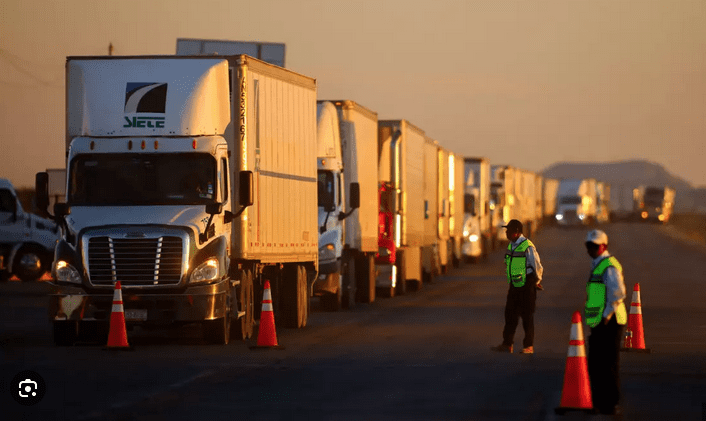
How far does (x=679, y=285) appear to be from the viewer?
4256cm

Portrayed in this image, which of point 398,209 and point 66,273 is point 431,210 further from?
point 66,273

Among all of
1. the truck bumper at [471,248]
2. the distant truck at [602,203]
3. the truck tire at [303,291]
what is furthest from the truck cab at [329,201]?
the distant truck at [602,203]

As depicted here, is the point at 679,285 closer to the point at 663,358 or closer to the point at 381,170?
the point at 381,170

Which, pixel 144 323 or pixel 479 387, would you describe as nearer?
pixel 479 387

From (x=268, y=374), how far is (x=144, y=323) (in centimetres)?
396

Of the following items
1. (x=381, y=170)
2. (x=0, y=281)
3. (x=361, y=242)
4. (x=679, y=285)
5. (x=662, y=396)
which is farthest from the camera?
(x=0, y=281)

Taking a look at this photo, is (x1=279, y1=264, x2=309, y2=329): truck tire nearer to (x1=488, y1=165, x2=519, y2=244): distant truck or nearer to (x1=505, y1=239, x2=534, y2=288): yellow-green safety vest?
(x1=505, y1=239, x2=534, y2=288): yellow-green safety vest

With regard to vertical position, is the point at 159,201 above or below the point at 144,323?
above

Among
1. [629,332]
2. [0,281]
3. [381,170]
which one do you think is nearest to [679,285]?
[381,170]

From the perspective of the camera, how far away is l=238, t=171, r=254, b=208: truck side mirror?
2155 cm

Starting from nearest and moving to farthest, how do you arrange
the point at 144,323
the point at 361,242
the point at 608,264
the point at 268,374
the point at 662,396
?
the point at 608,264, the point at 662,396, the point at 268,374, the point at 144,323, the point at 361,242

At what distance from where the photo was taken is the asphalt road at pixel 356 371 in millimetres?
14195

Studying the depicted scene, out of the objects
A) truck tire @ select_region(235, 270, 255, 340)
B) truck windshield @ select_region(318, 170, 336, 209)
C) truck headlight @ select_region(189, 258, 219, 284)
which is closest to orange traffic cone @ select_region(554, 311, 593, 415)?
truck headlight @ select_region(189, 258, 219, 284)

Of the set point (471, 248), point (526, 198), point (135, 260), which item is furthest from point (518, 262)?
point (526, 198)
